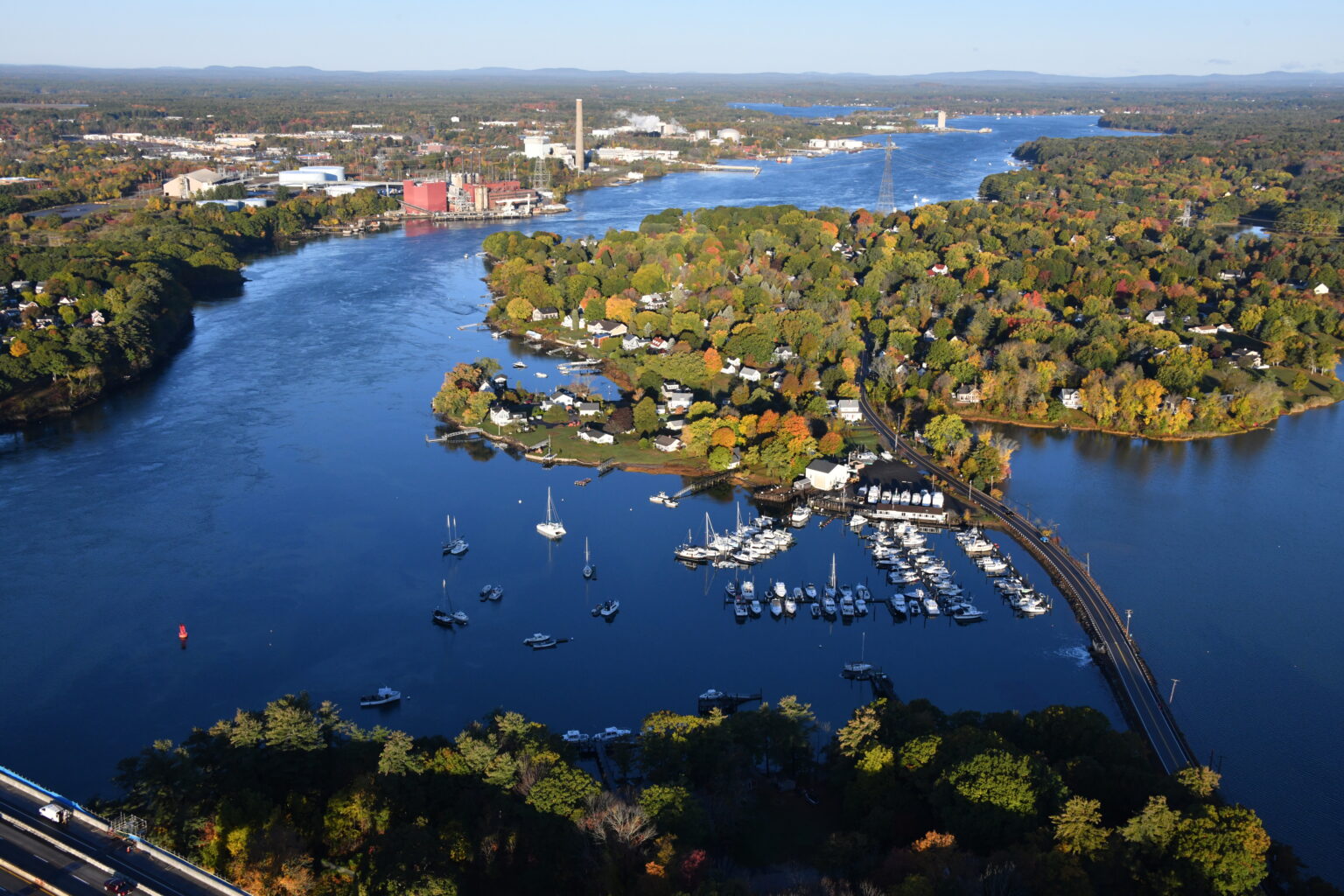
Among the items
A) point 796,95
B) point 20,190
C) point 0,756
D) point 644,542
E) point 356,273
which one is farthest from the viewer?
point 796,95

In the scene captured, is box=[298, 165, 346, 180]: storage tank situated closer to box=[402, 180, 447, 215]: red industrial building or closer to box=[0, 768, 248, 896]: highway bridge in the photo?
box=[402, 180, 447, 215]: red industrial building

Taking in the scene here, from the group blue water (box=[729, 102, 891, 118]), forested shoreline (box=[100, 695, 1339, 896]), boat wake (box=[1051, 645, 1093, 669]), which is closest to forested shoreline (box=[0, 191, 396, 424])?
forested shoreline (box=[100, 695, 1339, 896])

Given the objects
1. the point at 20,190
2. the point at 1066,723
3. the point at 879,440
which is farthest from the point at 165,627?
the point at 20,190

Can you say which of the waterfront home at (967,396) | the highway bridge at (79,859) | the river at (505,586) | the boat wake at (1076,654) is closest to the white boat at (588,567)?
the river at (505,586)

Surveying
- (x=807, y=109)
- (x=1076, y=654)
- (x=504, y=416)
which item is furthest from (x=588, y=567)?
(x=807, y=109)

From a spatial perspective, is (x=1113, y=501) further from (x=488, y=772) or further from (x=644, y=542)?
(x=488, y=772)

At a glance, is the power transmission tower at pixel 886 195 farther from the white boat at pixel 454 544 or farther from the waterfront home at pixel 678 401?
the white boat at pixel 454 544
